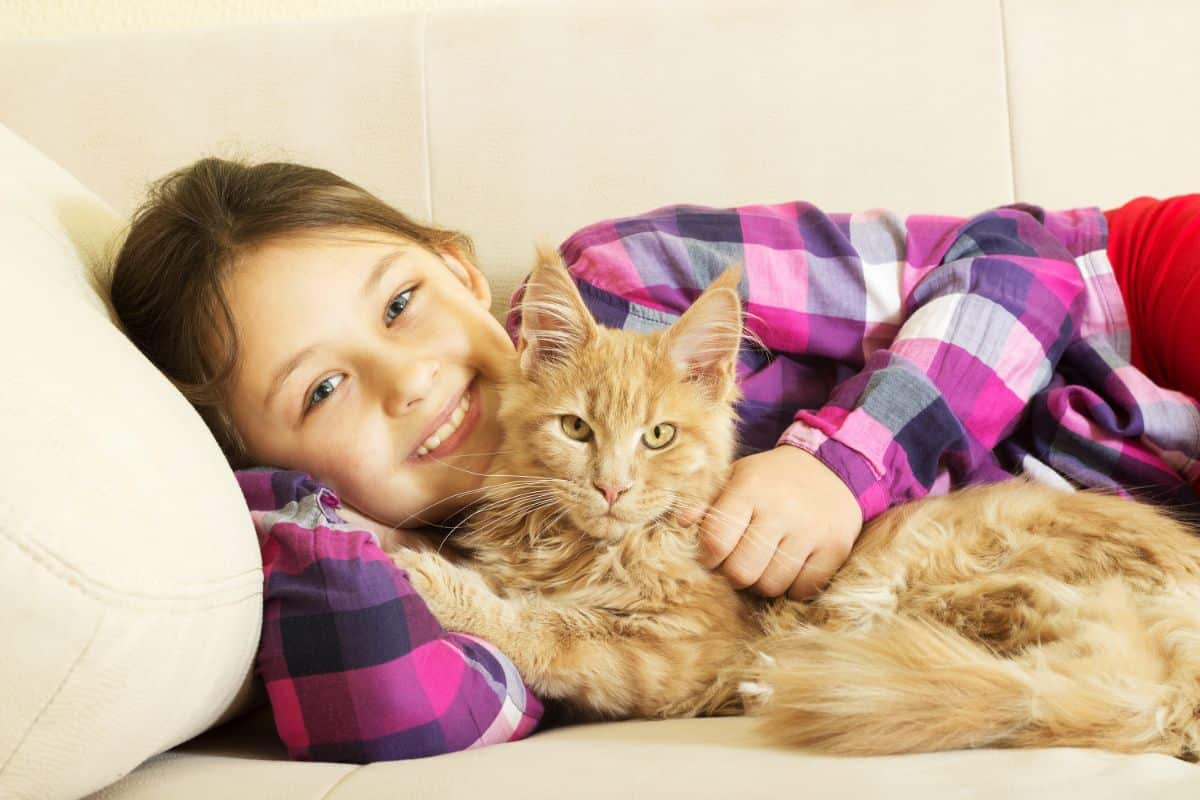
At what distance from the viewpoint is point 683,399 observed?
Answer: 1367 millimetres

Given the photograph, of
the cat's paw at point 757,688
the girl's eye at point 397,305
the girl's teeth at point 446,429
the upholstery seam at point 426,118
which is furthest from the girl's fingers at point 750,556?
the upholstery seam at point 426,118

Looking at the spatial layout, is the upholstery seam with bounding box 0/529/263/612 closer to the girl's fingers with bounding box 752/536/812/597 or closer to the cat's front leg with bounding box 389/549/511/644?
the cat's front leg with bounding box 389/549/511/644

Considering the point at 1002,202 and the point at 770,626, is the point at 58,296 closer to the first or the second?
the point at 770,626

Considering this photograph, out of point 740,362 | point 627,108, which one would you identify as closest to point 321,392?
point 740,362

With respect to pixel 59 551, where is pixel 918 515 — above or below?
below

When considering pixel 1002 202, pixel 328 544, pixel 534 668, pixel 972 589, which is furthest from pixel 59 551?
pixel 1002 202

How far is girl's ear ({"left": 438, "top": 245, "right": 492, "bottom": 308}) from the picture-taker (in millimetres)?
1662

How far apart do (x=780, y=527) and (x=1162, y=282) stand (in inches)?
35.1

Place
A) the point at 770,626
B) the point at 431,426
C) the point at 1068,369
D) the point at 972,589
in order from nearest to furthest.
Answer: the point at 972,589 < the point at 770,626 < the point at 431,426 < the point at 1068,369

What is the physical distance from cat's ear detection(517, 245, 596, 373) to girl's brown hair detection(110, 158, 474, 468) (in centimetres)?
36

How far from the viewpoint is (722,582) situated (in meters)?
1.33

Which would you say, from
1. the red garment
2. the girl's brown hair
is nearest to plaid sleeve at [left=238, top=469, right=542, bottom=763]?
the girl's brown hair

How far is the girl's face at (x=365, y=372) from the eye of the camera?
1374 millimetres

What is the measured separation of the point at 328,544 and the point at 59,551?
14.7 inches
